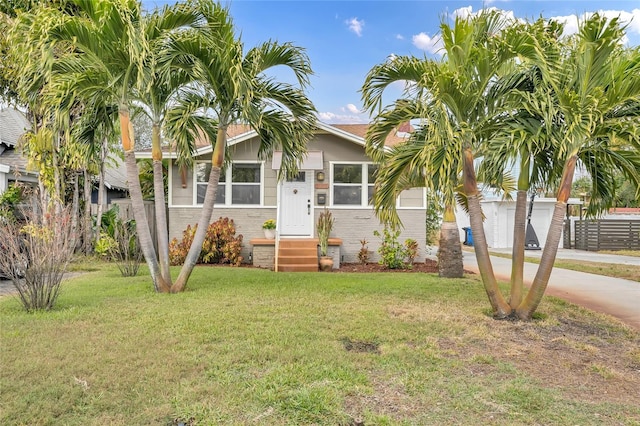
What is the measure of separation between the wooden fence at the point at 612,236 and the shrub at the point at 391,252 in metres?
13.3

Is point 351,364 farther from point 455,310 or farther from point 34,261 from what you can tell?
point 34,261

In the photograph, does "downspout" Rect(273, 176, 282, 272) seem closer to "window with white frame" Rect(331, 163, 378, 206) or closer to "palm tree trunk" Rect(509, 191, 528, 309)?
"window with white frame" Rect(331, 163, 378, 206)

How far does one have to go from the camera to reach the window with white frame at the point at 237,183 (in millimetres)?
13539

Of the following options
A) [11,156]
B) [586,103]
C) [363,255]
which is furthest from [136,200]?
[11,156]

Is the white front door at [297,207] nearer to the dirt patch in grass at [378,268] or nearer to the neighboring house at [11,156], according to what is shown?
the dirt patch in grass at [378,268]

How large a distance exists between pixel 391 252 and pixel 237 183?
5.17m

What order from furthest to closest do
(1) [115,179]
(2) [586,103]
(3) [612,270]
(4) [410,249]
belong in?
(1) [115,179] → (4) [410,249] → (3) [612,270] → (2) [586,103]

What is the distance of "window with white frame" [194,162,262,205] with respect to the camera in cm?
1354

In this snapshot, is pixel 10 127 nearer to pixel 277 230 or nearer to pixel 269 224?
pixel 269 224

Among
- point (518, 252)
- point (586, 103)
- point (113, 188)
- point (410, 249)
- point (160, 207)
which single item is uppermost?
point (586, 103)

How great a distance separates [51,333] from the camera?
518 centimetres

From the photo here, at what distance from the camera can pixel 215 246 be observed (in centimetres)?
1262

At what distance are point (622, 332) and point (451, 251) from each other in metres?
4.84

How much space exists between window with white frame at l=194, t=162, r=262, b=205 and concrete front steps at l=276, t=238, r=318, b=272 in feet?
6.42
